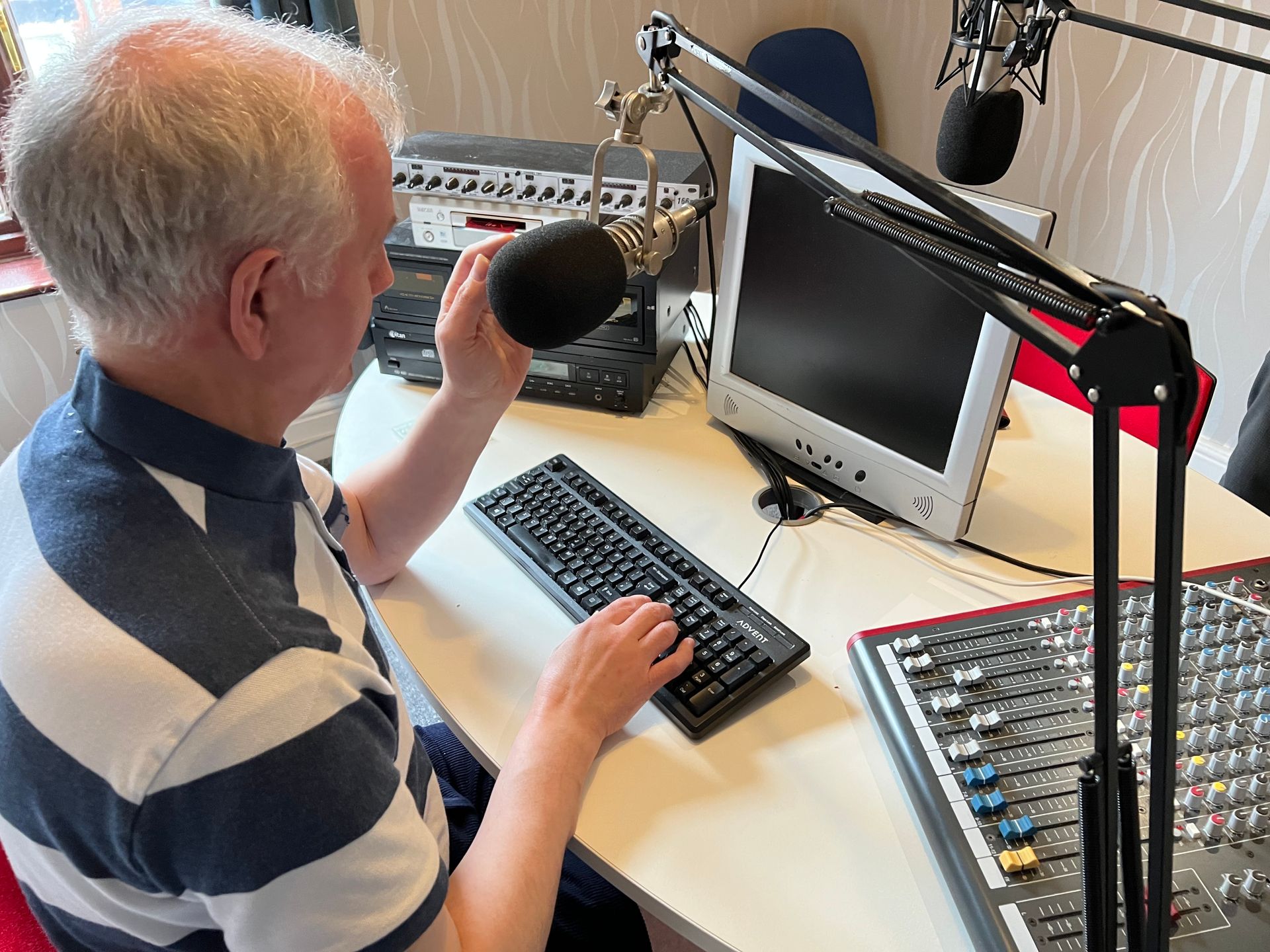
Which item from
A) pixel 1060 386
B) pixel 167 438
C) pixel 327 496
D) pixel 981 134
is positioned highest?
pixel 981 134

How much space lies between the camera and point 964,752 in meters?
0.76

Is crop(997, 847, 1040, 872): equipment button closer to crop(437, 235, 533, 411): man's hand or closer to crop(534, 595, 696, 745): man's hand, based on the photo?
crop(534, 595, 696, 745): man's hand

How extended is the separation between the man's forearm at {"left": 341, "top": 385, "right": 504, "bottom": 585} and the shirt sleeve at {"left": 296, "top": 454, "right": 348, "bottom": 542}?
3cm

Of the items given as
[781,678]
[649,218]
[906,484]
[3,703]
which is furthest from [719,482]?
[3,703]

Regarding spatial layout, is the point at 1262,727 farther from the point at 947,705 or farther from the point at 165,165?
the point at 165,165

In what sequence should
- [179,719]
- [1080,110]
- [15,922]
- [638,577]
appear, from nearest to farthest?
[179,719]
[15,922]
[638,577]
[1080,110]

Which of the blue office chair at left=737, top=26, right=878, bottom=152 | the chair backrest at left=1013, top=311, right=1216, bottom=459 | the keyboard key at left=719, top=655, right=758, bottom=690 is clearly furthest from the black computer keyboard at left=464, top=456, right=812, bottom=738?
the blue office chair at left=737, top=26, right=878, bottom=152

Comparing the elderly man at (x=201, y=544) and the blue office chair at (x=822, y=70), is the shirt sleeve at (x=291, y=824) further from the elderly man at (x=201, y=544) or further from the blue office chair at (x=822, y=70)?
the blue office chair at (x=822, y=70)

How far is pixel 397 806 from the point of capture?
24.2 inches

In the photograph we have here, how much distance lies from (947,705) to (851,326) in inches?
18.3

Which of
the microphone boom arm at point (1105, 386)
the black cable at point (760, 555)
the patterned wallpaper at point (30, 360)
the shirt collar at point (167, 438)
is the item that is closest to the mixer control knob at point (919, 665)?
the black cable at point (760, 555)

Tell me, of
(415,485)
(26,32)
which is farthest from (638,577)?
(26,32)

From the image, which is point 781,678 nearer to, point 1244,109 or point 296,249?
point 296,249

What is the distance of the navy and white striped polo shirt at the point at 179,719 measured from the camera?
0.53 metres
